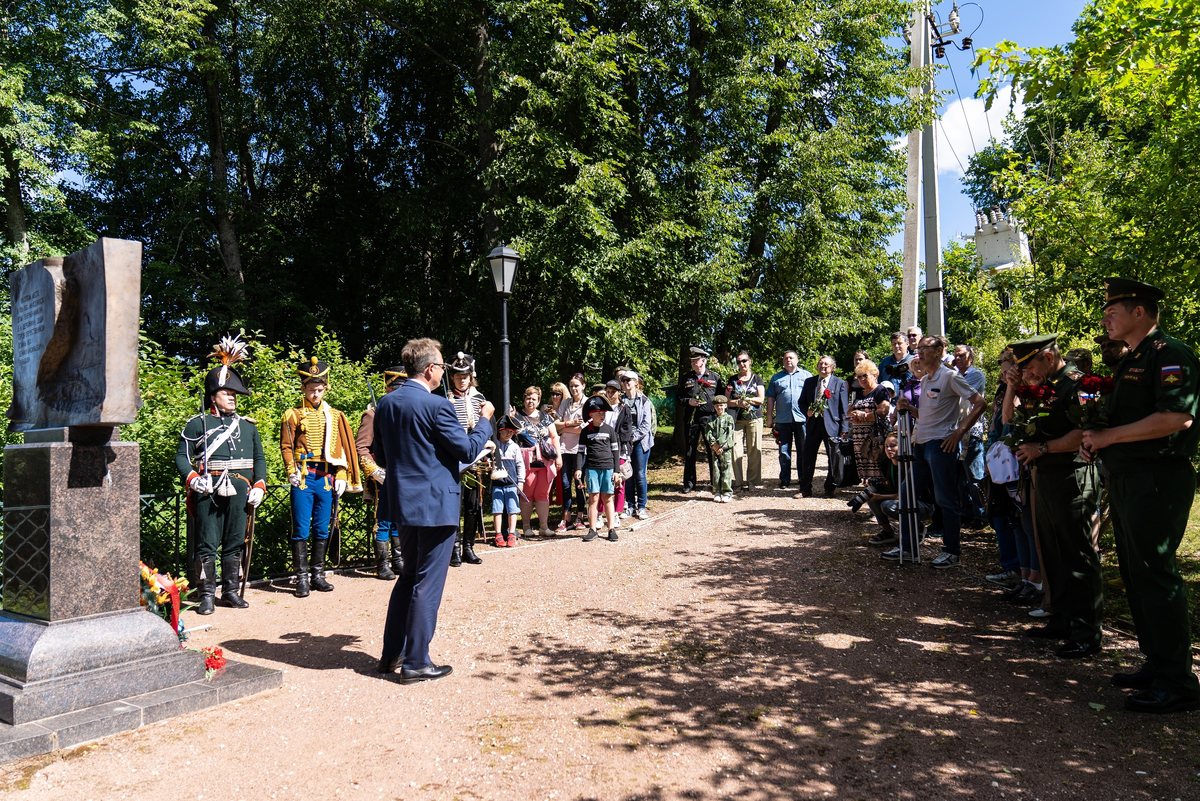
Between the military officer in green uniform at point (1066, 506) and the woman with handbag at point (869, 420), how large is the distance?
3.07 meters

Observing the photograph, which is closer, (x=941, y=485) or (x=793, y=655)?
(x=793, y=655)

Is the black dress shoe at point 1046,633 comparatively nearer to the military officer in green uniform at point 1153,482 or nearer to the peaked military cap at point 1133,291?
the military officer in green uniform at point 1153,482

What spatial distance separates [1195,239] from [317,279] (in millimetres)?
21119

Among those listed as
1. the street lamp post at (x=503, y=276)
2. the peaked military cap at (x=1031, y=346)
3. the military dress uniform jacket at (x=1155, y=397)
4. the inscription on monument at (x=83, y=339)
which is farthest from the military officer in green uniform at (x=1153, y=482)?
the street lamp post at (x=503, y=276)

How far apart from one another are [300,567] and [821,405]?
7461 mm

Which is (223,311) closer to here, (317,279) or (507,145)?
(317,279)

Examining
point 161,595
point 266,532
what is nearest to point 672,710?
point 161,595

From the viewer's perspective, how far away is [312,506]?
752 cm

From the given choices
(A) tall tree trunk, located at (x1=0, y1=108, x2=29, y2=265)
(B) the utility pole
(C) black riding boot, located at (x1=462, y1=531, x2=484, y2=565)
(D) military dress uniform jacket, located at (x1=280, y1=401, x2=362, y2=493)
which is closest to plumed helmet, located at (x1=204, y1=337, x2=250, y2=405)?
(D) military dress uniform jacket, located at (x1=280, y1=401, x2=362, y2=493)

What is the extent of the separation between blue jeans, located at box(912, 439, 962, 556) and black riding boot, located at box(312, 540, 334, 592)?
5989 mm

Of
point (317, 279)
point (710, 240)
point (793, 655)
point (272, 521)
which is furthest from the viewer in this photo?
point (317, 279)

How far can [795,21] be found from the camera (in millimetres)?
14984

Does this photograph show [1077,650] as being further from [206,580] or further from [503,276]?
[503,276]

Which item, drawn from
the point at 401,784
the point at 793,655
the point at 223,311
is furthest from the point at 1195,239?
the point at 223,311
